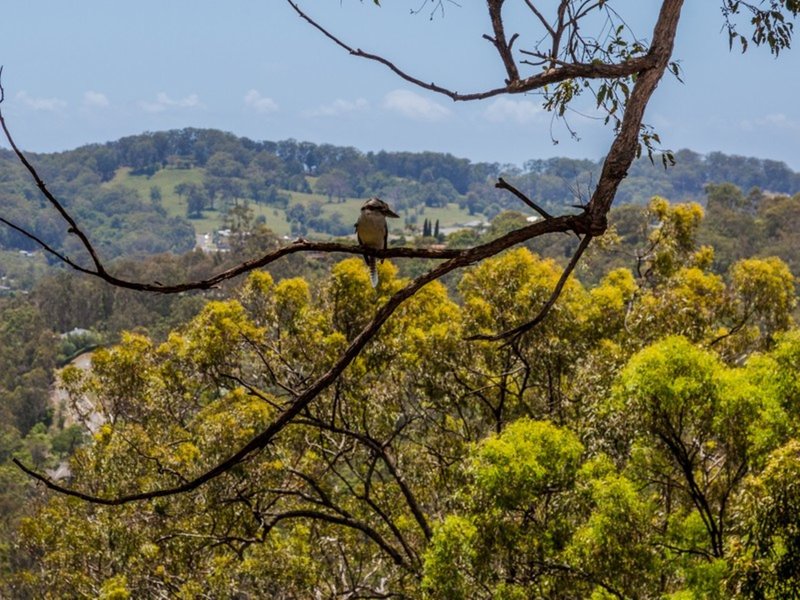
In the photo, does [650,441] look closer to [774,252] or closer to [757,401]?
[757,401]

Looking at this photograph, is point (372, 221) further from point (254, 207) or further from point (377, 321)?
point (254, 207)

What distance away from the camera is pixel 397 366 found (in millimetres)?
9797

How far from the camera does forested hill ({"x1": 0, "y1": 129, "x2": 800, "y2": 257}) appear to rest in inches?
5084

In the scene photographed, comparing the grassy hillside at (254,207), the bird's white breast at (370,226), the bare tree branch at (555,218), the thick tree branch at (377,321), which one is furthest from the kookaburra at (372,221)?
the grassy hillside at (254,207)

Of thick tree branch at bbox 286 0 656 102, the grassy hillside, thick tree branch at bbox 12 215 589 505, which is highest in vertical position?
thick tree branch at bbox 286 0 656 102

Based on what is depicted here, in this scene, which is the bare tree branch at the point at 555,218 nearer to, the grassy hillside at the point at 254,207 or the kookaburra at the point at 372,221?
the kookaburra at the point at 372,221

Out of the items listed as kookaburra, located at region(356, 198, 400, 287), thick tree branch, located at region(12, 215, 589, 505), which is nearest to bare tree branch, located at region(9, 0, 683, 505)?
thick tree branch, located at region(12, 215, 589, 505)

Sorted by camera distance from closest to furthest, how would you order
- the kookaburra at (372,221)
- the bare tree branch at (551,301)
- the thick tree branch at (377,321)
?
the thick tree branch at (377,321) → the bare tree branch at (551,301) → the kookaburra at (372,221)

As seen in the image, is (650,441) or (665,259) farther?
(665,259)

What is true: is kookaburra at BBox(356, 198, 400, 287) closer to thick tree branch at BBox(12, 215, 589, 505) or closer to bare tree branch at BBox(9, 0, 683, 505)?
bare tree branch at BBox(9, 0, 683, 505)

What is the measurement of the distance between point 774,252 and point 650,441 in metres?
38.0

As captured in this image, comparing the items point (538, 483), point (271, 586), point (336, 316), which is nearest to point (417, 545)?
point (271, 586)

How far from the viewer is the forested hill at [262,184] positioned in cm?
12912

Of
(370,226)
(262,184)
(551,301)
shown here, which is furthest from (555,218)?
(262,184)
